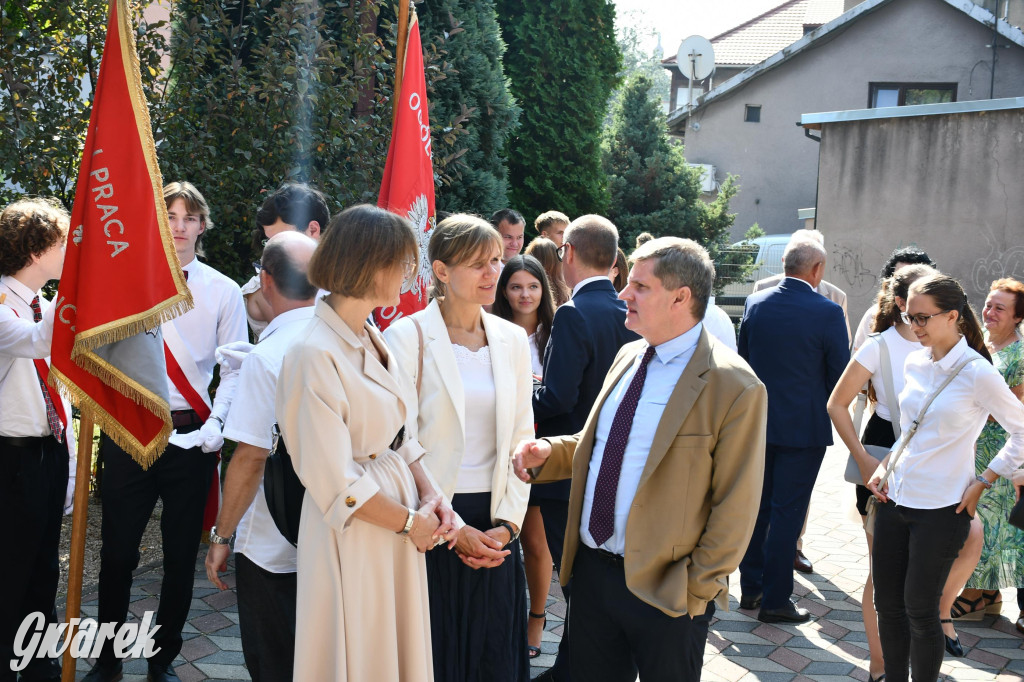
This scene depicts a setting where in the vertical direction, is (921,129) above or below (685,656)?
above

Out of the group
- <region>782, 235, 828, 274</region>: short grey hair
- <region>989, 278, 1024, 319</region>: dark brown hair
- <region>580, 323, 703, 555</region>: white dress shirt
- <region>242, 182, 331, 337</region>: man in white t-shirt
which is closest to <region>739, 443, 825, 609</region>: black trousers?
<region>782, 235, 828, 274</region>: short grey hair

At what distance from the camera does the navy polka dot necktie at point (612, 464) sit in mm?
2938

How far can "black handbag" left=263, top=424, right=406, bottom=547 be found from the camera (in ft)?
9.05

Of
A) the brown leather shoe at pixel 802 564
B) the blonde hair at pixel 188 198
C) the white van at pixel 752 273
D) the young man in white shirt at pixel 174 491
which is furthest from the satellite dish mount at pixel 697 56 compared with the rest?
the young man in white shirt at pixel 174 491

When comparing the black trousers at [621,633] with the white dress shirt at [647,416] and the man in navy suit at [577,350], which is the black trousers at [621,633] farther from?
the man in navy suit at [577,350]

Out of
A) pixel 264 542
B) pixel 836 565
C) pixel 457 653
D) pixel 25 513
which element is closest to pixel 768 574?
pixel 836 565

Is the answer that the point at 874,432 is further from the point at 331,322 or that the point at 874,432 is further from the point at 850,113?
the point at 850,113

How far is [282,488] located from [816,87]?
76.7 ft

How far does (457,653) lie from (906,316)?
237 cm

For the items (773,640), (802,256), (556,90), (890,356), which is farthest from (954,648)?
(556,90)

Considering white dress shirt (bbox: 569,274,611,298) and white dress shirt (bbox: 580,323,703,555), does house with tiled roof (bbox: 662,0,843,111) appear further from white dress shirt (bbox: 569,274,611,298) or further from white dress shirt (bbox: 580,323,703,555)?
white dress shirt (bbox: 580,323,703,555)

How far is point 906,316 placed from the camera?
3.89 m

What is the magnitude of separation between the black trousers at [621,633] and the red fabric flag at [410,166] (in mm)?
2507

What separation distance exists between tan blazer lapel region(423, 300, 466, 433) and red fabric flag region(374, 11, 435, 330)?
1.75 metres
